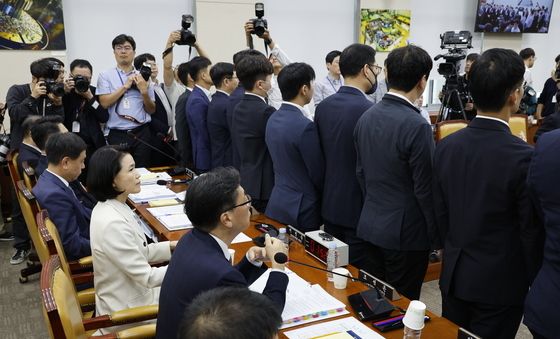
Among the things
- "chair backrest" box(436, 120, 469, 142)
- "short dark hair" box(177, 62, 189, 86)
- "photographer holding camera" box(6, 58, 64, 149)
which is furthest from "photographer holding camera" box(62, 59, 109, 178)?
"chair backrest" box(436, 120, 469, 142)

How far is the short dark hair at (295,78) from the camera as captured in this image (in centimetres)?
237

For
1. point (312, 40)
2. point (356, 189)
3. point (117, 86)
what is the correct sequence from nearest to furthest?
point (356, 189), point (117, 86), point (312, 40)

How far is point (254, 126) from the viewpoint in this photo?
2.70 m

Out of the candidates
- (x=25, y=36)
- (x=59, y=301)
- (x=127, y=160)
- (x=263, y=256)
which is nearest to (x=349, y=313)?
(x=263, y=256)

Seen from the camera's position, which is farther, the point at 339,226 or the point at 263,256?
the point at 339,226

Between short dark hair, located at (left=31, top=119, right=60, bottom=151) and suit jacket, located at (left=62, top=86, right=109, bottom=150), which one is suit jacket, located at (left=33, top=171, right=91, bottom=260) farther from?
suit jacket, located at (left=62, top=86, right=109, bottom=150)

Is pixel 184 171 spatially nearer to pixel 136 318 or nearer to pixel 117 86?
pixel 117 86

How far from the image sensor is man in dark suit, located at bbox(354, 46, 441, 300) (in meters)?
1.83

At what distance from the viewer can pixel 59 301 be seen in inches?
49.5

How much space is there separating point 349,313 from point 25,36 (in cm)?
490

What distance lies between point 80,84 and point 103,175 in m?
2.27

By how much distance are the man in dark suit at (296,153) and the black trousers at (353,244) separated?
11cm

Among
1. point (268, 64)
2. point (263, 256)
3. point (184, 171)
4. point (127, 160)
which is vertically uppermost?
point (268, 64)

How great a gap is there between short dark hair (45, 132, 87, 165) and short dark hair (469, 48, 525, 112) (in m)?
1.89
